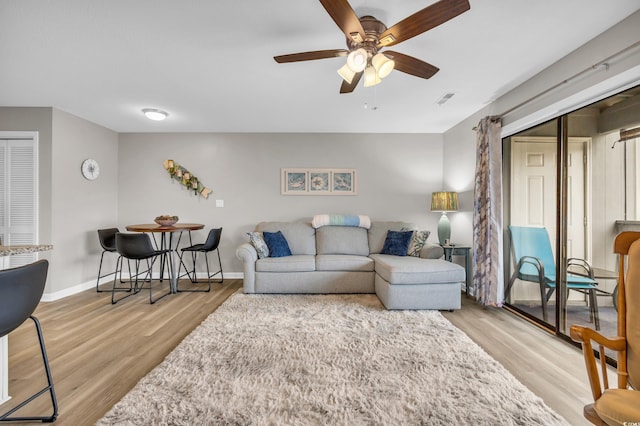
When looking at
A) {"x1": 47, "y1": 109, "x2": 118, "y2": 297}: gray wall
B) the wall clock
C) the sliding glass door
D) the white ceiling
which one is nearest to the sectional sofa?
the sliding glass door

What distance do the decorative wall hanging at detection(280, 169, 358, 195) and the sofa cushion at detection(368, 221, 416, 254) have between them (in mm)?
697

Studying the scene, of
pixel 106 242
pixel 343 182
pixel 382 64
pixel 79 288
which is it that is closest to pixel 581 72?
pixel 382 64

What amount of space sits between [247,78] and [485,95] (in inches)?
103

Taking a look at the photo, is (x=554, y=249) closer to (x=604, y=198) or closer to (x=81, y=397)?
(x=604, y=198)

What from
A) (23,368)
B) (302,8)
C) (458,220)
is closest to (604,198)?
(458,220)

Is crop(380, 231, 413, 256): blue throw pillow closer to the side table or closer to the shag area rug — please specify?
the side table

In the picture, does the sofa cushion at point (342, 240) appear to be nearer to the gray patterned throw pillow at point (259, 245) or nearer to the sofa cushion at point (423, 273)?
the gray patterned throw pillow at point (259, 245)

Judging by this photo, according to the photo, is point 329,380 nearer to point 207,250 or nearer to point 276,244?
point 276,244

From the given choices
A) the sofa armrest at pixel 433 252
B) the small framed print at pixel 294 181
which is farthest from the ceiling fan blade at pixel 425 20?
the small framed print at pixel 294 181

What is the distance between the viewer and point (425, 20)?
1.56m

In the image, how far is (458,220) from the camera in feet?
13.9

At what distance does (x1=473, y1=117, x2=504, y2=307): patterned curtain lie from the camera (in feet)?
10.3

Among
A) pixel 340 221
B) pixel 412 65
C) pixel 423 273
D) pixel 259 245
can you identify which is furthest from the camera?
pixel 340 221

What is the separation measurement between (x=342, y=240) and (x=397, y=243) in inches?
31.9
